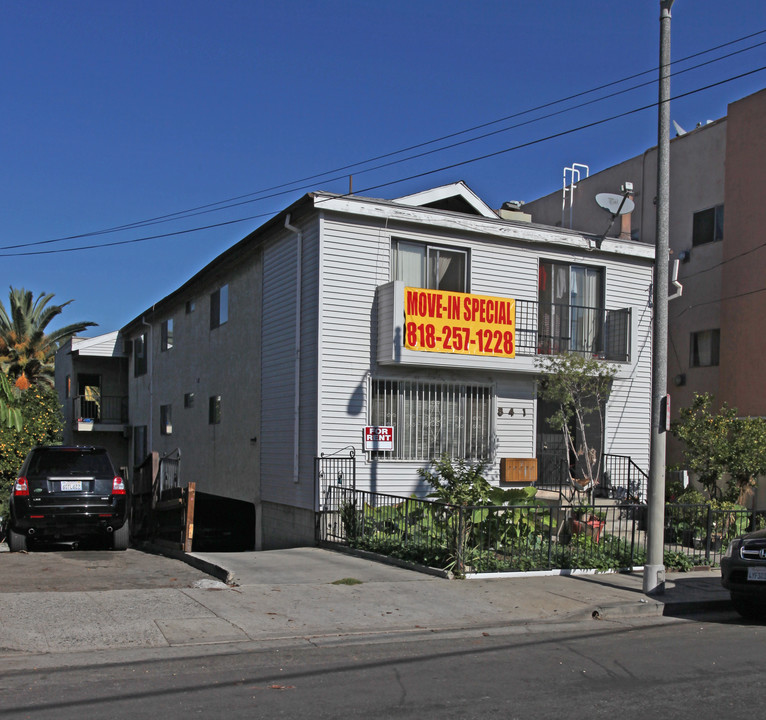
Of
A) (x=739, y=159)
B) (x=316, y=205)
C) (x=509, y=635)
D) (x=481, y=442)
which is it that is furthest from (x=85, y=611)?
(x=739, y=159)

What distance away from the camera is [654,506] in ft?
34.8

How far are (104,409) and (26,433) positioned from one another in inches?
551

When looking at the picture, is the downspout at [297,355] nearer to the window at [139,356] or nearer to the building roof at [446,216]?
the building roof at [446,216]

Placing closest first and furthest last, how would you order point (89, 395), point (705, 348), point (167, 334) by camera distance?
point (705, 348)
point (167, 334)
point (89, 395)

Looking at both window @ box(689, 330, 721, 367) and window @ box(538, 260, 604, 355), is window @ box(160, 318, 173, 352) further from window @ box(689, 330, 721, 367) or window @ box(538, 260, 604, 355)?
window @ box(689, 330, 721, 367)

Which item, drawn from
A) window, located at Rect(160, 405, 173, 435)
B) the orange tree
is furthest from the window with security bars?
window, located at Rect(160, 405, 173, 435)

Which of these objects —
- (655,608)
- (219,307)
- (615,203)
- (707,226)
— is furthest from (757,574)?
(219,307)

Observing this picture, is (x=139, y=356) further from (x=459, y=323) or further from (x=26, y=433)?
(x=459, y=323)

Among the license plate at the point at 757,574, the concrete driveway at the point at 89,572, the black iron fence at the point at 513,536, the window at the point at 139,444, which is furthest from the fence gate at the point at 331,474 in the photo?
the window at the point at 139,444

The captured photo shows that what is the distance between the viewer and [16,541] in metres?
13.6

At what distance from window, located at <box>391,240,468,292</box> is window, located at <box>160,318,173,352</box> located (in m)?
11.8

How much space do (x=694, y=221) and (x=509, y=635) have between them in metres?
16.6

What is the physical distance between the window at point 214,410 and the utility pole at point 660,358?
41.9 feet

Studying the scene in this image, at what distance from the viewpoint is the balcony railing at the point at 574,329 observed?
17234 millimetres
